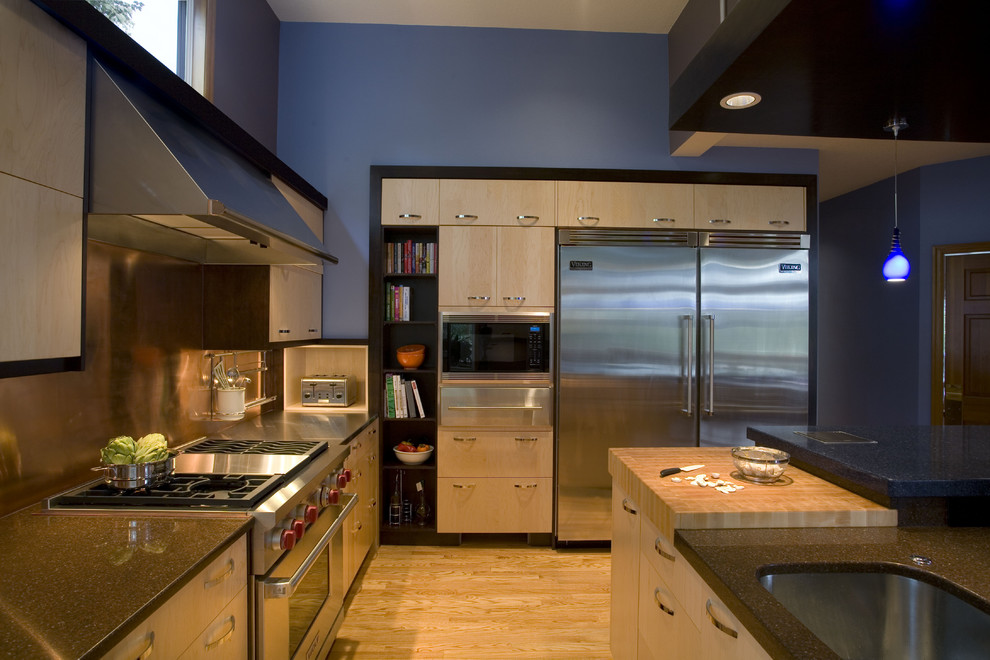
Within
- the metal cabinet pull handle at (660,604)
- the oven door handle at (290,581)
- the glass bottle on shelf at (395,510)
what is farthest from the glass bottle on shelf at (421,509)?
the metal cabinet pull handle at (660,604)

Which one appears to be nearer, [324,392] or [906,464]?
[906,464]

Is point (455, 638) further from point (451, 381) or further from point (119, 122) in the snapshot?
point (119, 122)

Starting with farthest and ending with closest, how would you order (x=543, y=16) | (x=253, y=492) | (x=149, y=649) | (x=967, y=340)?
(x=967, y=340)
(x=543, y=16)
(x=253, y=492)
(x=149, y=649)

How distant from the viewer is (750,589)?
1.02m

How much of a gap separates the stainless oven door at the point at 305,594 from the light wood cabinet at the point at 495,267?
1.48m

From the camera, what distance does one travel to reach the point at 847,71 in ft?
3.98

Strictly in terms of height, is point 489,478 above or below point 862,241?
below

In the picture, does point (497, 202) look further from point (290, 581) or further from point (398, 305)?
point (290, 581)

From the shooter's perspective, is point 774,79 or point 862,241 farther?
point 862,241

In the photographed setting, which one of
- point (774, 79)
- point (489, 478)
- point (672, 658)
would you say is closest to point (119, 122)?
point (774, 79)

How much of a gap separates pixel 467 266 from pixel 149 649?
248 centimetres

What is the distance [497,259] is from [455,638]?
6.74 feet

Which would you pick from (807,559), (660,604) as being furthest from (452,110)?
(807,559)

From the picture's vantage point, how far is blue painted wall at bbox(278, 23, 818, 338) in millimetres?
3422
